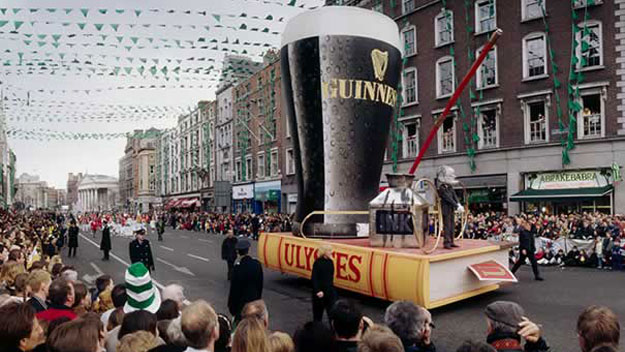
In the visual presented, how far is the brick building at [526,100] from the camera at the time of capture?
21188 mm

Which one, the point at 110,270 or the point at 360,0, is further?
the point at 360,0

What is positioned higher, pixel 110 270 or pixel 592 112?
pixel 592 112

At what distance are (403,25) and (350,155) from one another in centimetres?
2150

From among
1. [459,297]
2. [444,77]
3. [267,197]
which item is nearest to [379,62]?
[459,297]

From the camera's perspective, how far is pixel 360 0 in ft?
107

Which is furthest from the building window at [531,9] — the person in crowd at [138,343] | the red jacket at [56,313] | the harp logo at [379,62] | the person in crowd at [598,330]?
the person in crowd at [138,343]

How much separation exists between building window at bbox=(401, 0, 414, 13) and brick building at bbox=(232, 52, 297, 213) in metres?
12.5

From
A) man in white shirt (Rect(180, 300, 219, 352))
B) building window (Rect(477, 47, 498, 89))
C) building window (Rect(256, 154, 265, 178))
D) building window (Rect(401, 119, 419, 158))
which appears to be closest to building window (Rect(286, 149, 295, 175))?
building window (Rect(256, 154, 265, 178))

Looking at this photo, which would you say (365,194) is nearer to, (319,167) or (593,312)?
(319,167)

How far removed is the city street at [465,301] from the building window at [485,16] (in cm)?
1503

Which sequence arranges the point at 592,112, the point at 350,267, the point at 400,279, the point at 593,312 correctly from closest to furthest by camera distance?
the point at 593,312, the point at 400,279, the point at 350,267, the point at 592,112

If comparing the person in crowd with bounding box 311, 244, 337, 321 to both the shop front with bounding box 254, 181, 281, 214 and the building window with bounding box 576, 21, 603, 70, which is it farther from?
the shop front with bounding box 254, 181, 281, 214

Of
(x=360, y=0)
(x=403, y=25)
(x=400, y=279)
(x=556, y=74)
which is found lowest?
(x=400, y=279)

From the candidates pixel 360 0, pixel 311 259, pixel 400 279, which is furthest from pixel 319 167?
pixel 360 0
